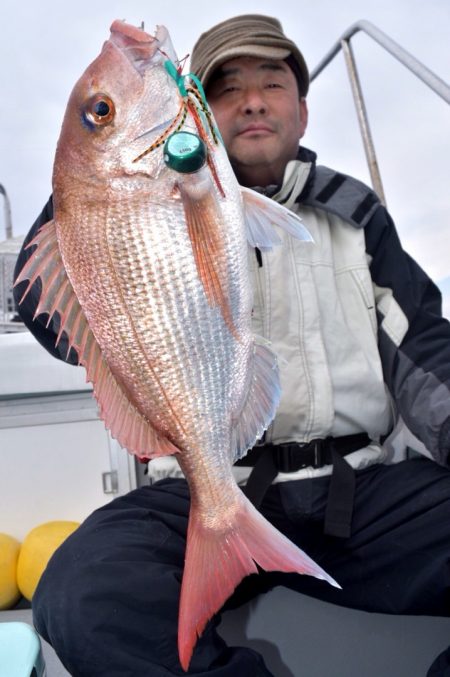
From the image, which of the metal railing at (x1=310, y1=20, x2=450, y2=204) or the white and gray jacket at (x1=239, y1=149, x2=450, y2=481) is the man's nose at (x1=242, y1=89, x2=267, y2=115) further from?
the metal railing at (x1=310, y1=20, x2=450, y2=204)

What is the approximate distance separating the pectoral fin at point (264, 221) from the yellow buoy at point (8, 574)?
1937mm

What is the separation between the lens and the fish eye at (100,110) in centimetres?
117

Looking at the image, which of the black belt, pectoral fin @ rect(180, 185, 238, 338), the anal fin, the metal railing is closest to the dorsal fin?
the anal fin

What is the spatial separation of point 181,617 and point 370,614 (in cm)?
90

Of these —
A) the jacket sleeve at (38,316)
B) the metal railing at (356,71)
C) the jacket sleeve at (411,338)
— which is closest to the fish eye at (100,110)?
the jacket sleeve at (38,316)

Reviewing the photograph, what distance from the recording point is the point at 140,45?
1.18 m

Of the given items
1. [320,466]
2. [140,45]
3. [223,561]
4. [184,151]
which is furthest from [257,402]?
[140,45]

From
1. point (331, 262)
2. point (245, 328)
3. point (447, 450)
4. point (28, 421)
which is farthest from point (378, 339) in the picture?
point (28, 421)

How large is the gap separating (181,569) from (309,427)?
24.7 inches

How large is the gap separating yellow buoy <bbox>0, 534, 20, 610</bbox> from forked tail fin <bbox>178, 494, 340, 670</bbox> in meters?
1.55

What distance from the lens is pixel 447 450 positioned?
174 cm

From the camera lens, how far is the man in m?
1.38

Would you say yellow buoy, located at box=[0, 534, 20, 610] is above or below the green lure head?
below

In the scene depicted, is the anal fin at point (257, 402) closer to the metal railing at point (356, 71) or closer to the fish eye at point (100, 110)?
the fish eye at point (100, 110)
